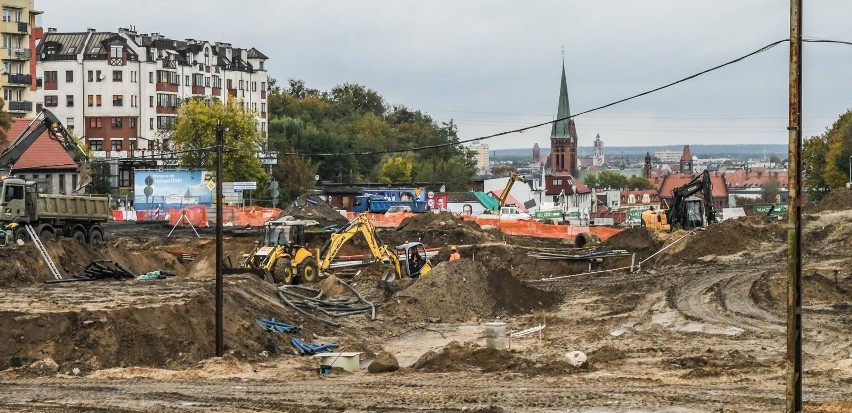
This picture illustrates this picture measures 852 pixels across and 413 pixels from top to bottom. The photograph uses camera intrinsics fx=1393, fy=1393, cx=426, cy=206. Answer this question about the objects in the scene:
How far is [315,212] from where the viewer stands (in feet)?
250

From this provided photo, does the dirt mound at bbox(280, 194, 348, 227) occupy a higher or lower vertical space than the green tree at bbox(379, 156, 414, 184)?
lower

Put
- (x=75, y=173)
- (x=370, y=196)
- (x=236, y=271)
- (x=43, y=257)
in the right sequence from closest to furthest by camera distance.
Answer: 1. (x=236, y=271)
2. (x=43, y=257)
3. (x=75, y=173)
4. (x=370, y=196)

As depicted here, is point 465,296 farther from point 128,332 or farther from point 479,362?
point 128,332

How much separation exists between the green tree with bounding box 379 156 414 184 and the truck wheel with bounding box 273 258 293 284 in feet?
287

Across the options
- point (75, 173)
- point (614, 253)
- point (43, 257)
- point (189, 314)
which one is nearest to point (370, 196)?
point (75, 173)

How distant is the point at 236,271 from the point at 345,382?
636 inches

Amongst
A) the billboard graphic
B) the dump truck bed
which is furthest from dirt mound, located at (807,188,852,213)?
the billboard graphic

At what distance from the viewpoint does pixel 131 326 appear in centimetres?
3184

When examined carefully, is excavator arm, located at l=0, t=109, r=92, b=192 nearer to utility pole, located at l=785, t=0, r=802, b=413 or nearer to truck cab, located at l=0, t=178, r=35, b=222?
truck cab, located at l=0, t=178, r=35, b=222

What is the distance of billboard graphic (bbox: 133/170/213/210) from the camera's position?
3135 inches

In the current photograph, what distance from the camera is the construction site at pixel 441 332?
25766 mm

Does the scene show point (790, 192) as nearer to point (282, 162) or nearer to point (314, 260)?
point (314, 260)

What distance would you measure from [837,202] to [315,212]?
91.0ft

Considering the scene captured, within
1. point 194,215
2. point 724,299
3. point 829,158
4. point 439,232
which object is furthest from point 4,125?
point 829,158
